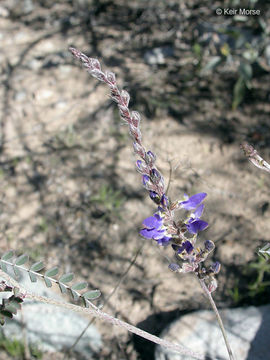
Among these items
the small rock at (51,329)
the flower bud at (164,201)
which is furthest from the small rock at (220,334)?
the flower bud at (164,201)

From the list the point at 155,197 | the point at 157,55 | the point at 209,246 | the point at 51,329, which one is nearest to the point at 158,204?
the point at 155,197

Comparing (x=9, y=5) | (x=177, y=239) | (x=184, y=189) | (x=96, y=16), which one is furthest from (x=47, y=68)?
(x=177, y=239)

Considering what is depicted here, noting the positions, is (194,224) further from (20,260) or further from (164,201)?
(20,260)

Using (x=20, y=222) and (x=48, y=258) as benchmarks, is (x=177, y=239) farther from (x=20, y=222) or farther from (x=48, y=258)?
(x=20, y=222)

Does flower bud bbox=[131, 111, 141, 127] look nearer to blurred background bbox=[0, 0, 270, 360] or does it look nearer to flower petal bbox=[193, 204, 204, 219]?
flower petal bbox=[193, 204, 204, 219]

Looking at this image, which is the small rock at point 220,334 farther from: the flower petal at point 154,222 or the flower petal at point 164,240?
the flower petal at point 154,222

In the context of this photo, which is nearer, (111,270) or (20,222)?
(111,270)
